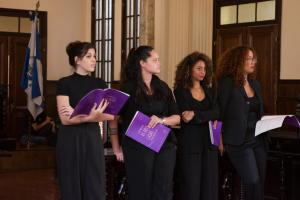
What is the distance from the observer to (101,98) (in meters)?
3.74

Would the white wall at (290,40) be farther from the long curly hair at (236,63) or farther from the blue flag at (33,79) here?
the long curly hair at (236,63)

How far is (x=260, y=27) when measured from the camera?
9.38 m

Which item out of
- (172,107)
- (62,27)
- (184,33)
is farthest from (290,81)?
(62,27)

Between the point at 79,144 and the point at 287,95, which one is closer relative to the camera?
the point at 79,144

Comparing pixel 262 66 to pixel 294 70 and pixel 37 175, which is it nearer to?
pixel 294 70

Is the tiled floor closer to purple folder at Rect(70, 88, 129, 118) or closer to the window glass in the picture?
purple folder at Rect(70, 88, 129, 118)

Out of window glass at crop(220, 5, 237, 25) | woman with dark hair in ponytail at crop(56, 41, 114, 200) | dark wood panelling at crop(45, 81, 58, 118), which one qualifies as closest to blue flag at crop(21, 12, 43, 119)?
dark wood panelling at crop(45, 81, 58, 118)

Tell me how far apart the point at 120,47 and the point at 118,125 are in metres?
7.73

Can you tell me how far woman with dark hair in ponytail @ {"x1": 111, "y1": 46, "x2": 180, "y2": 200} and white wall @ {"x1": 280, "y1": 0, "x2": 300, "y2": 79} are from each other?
16.9 ft

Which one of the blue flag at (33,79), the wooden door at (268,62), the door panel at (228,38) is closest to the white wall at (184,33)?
the door panel at (228,38)

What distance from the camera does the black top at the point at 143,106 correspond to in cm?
409

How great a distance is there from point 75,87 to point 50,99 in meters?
8.95

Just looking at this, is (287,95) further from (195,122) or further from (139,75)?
(139,75)

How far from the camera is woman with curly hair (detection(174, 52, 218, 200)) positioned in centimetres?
438
